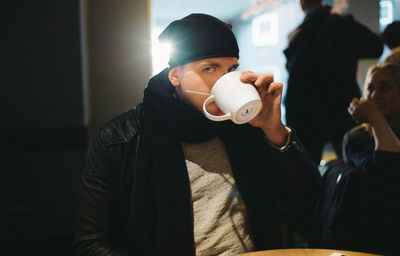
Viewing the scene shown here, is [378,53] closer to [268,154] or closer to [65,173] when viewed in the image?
[268,154]

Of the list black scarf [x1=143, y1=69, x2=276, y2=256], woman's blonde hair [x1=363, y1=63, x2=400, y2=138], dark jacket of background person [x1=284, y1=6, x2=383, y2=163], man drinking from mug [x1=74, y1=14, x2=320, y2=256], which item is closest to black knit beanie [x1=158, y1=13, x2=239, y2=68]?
man drinking from mug [x1=74, y1=14, x2=320, y2=256]

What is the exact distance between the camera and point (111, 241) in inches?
37.8

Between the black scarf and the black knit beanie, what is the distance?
14 centimetres

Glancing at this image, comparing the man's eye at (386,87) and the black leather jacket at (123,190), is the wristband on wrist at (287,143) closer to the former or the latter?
the black leather jacket at (123,190)

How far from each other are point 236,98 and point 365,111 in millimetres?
951

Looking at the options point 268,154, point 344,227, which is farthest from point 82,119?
point 344,227

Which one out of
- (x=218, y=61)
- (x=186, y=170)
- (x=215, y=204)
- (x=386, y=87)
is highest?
(x=218, y=61)

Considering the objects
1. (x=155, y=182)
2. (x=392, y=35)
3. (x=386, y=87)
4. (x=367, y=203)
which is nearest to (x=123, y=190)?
(x=155, y=182)

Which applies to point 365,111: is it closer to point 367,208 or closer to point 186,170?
point 367,208

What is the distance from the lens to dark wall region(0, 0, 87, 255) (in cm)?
208

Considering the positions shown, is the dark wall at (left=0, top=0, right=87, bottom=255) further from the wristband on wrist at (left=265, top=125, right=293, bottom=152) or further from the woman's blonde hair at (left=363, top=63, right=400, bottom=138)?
the woman's blonde hair at (left=363, top=63, right=400, bottom=138)

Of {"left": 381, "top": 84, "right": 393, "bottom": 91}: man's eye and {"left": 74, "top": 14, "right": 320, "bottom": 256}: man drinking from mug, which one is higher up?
→ {"left": 381, "top": 84, "right": 393, "bottom": 91}: man's eye

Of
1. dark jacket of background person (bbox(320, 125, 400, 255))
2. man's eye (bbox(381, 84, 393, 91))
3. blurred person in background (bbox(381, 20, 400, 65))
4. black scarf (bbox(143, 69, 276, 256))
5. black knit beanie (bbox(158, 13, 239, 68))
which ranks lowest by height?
dark jacket of background person (bbox(320, 125, 400, 255))

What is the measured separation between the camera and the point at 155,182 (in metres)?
0.98
